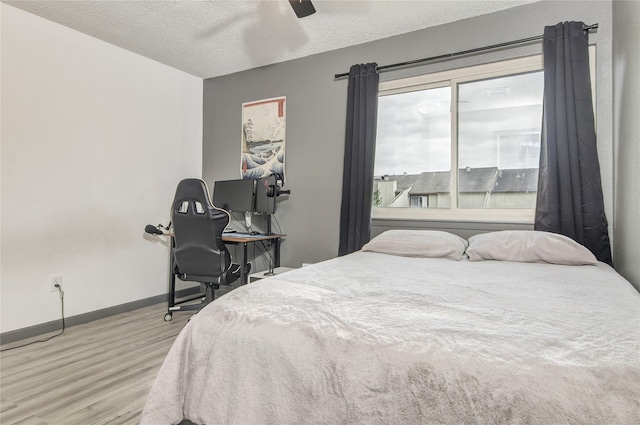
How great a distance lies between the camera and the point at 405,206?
3232 millimetres

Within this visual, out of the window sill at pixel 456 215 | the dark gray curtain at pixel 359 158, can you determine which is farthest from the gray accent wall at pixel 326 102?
the dark gray curtain at pixel 359 158

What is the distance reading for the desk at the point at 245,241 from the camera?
10.3 ft

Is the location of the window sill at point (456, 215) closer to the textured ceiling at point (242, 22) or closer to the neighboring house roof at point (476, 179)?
the neighboring house roof at point (476, 179)

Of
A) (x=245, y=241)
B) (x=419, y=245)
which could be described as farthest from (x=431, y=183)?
(x=245, y=241)

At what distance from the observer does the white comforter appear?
77 centimetres

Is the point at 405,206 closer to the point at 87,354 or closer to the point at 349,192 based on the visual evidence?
the point at 349,192

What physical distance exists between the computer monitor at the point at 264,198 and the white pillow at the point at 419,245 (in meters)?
1.22

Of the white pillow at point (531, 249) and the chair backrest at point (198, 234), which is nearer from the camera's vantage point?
the white pillow at point (531, 249)

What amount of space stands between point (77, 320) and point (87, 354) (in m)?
0.77

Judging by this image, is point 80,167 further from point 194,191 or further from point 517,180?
point 517,180

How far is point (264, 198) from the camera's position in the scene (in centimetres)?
355

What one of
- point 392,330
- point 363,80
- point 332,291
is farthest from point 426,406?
point 363,80

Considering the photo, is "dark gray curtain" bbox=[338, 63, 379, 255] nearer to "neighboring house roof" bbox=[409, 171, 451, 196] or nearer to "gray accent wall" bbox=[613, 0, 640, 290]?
"neighboring house roof" bbox=[409, 171, 451, 196]

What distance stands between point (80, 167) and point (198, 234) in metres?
1.28
